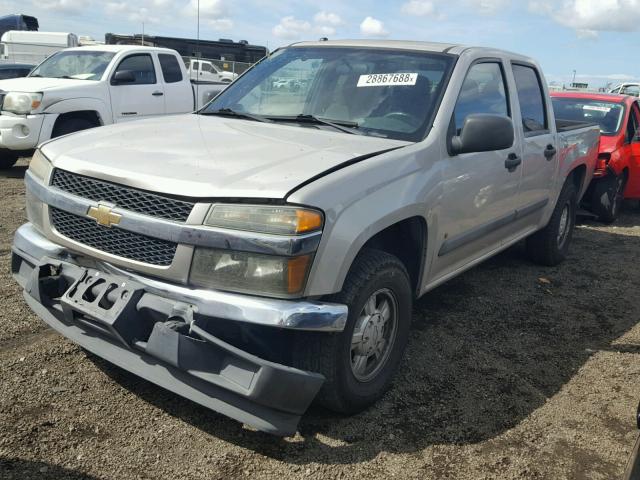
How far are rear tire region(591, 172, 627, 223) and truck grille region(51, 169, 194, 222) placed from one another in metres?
6.85

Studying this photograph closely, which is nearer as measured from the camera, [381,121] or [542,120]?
[381,121]

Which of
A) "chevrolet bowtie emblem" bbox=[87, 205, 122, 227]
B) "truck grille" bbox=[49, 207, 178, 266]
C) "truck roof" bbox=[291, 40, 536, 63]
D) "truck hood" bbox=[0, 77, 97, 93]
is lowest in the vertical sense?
"truck grille" bbox=[49, 207, 178, 266]

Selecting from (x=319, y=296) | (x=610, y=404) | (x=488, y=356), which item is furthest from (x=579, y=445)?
(x=319, y=296)

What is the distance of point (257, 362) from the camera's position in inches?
91.3

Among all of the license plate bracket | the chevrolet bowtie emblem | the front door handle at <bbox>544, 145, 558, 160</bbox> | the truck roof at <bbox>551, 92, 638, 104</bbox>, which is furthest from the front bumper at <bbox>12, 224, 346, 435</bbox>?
the truck roof at <bbox>551, 92, 638, 104</bbox>

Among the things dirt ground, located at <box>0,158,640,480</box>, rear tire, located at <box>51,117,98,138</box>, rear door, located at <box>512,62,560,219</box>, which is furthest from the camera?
rear tire, located at <box>51,117,98,138</box>

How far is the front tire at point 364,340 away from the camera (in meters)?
2.59

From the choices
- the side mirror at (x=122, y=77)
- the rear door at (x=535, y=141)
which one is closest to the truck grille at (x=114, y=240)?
the rear door at (x=535, y=141)

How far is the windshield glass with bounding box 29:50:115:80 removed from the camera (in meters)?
9.11

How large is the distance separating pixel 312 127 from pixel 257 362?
159 centimetres

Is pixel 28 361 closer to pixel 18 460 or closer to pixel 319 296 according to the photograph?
pixel 18 460

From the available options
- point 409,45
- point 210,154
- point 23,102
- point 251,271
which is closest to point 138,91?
point 23,102

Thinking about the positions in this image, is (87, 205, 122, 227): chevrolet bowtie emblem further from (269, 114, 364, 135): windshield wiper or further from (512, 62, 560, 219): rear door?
(512, 62, 560, 219): rear door

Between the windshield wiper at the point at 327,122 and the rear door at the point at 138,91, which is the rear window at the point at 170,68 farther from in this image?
the windshield wiper at the point at 327,122
